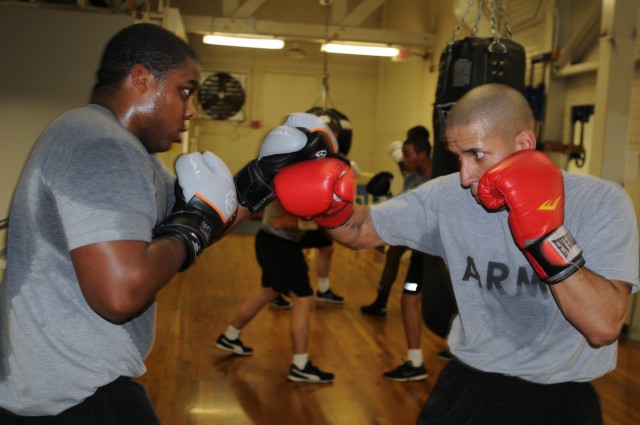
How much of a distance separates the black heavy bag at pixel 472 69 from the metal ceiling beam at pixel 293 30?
195 inches

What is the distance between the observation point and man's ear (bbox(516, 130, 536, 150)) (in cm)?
150

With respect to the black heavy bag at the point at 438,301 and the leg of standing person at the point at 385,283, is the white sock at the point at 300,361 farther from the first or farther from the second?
the leg of standing person at the point at 385,283

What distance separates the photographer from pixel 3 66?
5352mm

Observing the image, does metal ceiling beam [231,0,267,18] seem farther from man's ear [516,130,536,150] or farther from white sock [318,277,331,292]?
man's ear [516,130,536,150]

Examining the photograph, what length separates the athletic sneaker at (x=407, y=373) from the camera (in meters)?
3.42

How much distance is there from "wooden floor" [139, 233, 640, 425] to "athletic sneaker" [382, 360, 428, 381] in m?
0.05

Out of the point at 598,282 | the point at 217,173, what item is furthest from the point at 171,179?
the point at 598,282

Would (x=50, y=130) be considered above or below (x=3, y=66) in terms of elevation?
below

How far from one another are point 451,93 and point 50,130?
1.42 meters

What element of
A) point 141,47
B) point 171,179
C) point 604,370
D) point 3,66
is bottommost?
point 604,370

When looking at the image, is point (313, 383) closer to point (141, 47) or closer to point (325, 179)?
point (325, 179)

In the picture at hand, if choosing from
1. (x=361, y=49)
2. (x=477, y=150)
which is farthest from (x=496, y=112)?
(x=361, y=49)

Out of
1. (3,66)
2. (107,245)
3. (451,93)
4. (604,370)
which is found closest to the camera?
(107,245)

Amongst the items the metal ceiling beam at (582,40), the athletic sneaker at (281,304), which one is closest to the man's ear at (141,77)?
the athletic sneaker at (281,304)
